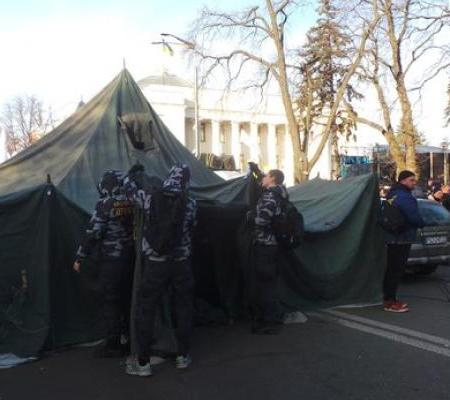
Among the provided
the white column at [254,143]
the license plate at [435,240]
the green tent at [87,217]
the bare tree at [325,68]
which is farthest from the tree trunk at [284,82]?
the white column at [254,143]

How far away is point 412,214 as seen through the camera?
26.0 feet

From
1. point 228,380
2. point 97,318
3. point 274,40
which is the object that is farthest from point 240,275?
point 274,40

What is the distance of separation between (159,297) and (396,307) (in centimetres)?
397

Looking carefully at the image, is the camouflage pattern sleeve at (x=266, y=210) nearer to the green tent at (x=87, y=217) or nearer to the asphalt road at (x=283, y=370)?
the green tent at (x=87, y=217)

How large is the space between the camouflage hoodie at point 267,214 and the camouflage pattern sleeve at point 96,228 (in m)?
1.91

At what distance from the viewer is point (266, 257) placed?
23.0ft

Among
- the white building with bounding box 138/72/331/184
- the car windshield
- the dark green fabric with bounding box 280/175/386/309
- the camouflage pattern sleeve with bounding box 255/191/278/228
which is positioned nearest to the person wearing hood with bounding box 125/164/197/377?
the camouflage pattern sleeve with bounding box 255/191/278/228

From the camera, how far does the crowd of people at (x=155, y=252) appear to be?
5449mm

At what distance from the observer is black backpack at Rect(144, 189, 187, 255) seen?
5363mm

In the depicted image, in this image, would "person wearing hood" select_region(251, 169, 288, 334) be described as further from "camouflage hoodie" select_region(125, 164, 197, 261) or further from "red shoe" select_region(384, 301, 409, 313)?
"red shoe" select_region(384, 301, 409, 313)

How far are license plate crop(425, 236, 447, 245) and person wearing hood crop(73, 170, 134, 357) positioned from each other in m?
6.56

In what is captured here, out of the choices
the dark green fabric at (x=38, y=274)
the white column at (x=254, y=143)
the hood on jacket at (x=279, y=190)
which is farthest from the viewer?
the white column at (x=254, y=143)

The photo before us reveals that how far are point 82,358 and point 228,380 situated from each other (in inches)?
64.6

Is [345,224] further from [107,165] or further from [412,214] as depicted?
[107,165]
